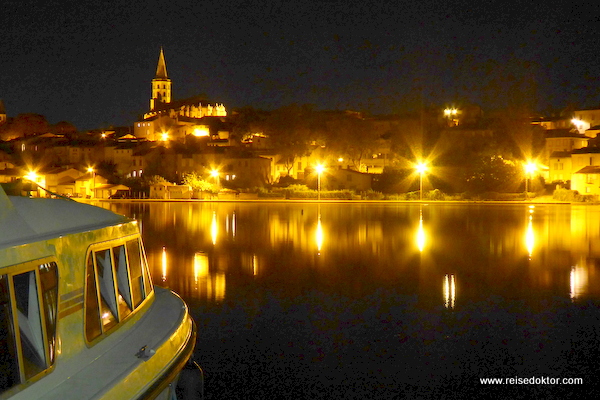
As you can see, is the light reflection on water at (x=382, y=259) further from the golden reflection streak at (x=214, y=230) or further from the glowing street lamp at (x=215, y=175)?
the glowing street lamp at (x=215, y=175)

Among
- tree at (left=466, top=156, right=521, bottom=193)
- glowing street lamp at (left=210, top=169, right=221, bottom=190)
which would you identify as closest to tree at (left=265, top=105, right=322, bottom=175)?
glowing street lamp at (left=210, top=169, right=221, bottom=190)

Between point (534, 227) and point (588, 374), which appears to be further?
point (534, 227)

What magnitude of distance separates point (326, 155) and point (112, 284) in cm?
7799

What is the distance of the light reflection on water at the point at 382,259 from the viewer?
13516 millimetres

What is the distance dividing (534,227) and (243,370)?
2309 centimetres

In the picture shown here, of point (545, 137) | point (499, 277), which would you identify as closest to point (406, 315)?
point (499, 277)

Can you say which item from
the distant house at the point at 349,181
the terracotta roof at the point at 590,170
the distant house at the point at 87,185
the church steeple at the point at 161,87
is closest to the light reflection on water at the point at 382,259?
the terracotta roof at the point at 590,170

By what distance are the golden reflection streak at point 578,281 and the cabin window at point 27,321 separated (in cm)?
1077

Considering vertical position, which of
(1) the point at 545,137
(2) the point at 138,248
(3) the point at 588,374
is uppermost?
(1) the point at 545,137

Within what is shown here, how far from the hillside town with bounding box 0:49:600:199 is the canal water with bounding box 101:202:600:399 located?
4246 cm

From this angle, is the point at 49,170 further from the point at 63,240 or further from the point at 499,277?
the point at 63,240

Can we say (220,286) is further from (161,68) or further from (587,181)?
(161,68)

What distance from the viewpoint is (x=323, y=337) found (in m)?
9.74

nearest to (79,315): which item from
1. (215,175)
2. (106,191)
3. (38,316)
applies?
(38,316)
